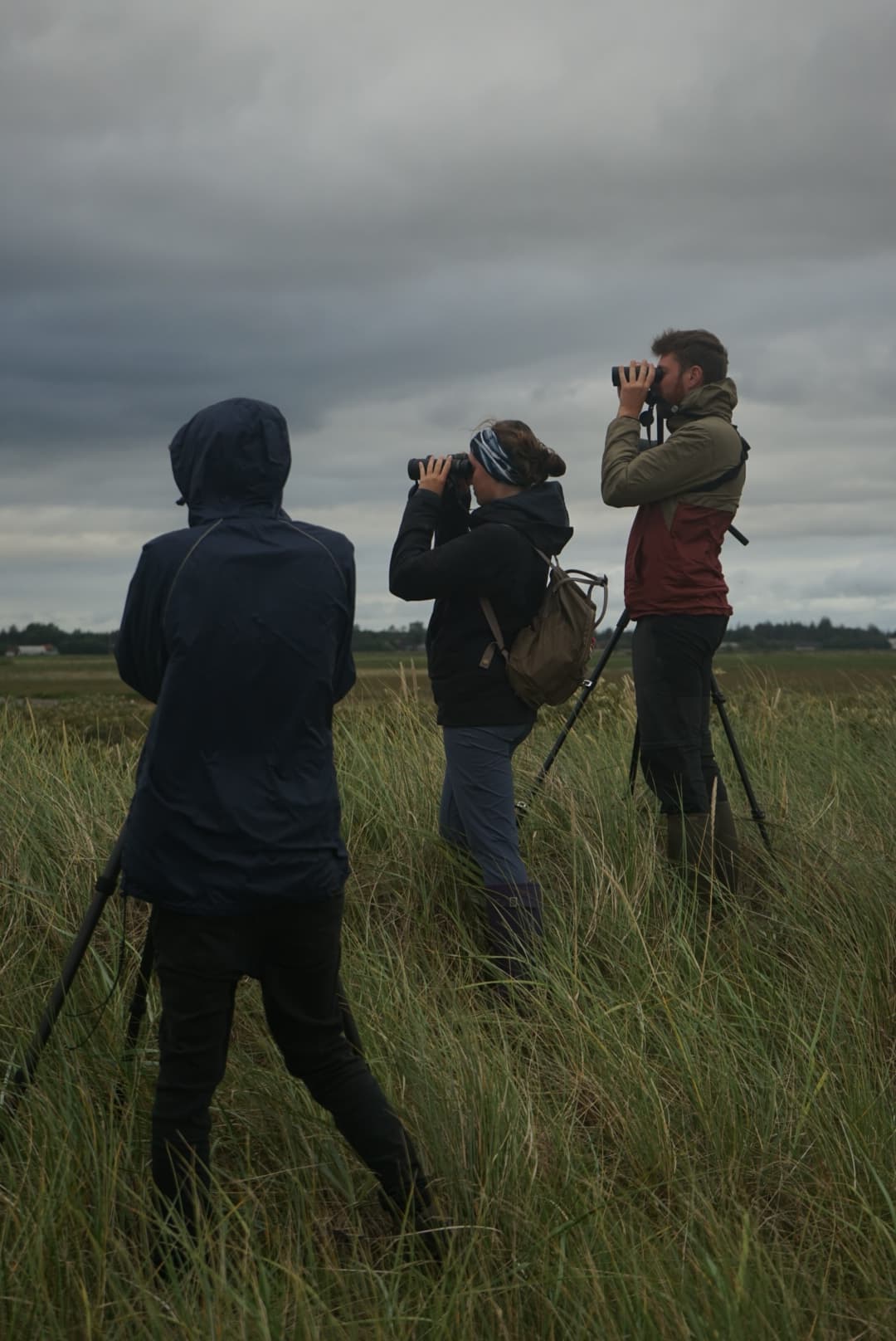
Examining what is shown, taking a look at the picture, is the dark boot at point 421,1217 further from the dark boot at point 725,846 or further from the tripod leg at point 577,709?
the dark boot at point 725,846

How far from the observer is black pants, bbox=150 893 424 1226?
259 cm

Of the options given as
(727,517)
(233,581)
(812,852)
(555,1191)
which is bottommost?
(555,1191)

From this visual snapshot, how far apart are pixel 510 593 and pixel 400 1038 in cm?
151

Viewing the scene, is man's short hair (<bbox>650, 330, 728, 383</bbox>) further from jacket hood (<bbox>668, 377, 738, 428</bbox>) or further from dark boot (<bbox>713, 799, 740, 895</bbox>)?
dark boot (<bbox>713, 799, 740, 895</bbox>)

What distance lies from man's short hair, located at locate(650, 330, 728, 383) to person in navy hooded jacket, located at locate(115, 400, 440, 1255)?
8.95ft

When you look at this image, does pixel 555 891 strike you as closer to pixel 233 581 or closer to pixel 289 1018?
pixel 289 1018

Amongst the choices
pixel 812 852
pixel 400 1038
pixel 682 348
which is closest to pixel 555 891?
pixel 812 852

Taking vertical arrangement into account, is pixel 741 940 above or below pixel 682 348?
below

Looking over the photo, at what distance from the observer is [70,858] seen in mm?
4828

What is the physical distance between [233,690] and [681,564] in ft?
9.10

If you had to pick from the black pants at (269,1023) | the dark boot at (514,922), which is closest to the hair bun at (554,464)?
the dark boot at (514,922)

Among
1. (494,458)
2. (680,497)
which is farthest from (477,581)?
(680,497)

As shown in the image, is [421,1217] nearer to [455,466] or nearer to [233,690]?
[233,690]

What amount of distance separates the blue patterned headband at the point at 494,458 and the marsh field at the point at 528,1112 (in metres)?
1.47
